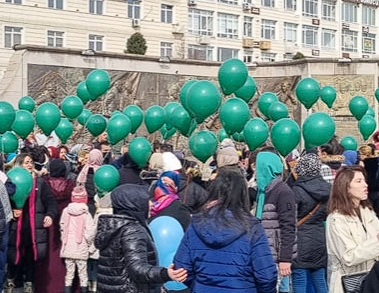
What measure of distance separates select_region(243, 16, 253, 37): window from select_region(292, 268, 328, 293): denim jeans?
148ft

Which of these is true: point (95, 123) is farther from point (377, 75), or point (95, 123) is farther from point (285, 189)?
point (377, 75)

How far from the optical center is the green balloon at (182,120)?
1056cm

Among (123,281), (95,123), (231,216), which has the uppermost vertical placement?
(95,123)

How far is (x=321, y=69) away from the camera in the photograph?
25.4m

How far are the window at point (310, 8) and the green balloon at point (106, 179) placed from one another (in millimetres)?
49534

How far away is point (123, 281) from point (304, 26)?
52563mm

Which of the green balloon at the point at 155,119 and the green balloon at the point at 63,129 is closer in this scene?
the green balloon at the point at 155,119

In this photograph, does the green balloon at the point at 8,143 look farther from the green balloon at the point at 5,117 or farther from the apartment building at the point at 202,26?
the apartment building at the point at 202,26

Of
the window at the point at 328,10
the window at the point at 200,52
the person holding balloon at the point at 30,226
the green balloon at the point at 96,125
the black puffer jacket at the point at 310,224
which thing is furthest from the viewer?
the window at the point at 328,10

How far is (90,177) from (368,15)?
186ft

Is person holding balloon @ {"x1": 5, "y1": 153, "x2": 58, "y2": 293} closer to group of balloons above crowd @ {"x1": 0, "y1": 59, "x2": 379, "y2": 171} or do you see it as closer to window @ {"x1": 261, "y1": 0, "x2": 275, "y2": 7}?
group of balloons above crowd @ {"x1": 0, "y1": 59, "x2": 379, "y2": 171}

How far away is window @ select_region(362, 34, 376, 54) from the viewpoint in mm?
61500

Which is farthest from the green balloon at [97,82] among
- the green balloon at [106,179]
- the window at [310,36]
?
the window at [310,36]

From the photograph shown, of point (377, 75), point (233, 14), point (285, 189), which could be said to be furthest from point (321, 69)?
point (233, 14)
